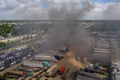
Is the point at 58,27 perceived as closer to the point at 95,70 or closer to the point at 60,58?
the point at 60,58

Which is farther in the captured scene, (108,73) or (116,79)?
(108,73)

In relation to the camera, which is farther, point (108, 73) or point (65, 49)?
point (65, 49)

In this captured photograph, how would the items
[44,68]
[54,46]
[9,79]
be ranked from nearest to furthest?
1. [9,79]
2. [44,68]
3. [54,46]

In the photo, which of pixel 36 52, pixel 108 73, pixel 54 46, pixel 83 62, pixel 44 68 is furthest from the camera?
pixel 54 46

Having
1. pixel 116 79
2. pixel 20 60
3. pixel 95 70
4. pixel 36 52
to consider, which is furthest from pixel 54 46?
pixel 116 79

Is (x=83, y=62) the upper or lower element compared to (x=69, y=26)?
lower

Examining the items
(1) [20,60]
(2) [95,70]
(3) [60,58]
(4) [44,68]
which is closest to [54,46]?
(3) [60,58]

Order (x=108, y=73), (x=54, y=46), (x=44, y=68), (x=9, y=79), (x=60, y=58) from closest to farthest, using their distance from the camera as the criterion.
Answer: (x=9, y=79)
(x=108, y=73)
(x=44, y=68)
(x=60, y=58)
(x=54, y=46)

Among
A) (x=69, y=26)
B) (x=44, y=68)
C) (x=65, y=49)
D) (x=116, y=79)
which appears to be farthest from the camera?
(x=69, y=26)

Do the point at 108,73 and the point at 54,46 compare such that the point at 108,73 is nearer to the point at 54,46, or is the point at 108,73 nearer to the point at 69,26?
the point at 54,46
